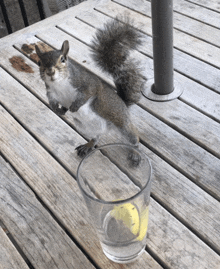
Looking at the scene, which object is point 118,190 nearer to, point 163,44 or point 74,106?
point 74,106

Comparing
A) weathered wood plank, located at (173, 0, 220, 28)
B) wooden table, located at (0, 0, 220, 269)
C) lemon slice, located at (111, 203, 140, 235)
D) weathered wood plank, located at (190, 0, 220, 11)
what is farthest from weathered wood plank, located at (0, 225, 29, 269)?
weathered wood plank, located at (190, 0, 220, 11)

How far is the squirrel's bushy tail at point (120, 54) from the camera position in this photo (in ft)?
3.59

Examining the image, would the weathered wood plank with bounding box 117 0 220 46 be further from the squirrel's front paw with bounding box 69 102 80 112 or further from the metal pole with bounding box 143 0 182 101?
the squirrel's front paw with bounding box 69 102 80 112

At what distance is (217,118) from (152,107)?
24 cm

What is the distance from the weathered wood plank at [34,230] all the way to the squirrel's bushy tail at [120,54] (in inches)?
18.3

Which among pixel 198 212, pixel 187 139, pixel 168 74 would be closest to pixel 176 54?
pixel 168 74

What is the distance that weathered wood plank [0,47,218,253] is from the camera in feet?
2.96

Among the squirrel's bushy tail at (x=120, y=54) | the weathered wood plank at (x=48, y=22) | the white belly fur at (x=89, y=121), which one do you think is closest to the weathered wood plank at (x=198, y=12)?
the weathered wood plank at (x=48, y=22)

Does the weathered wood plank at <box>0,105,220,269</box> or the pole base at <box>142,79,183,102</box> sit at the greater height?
the pole base at <box>142,79,183,102</box>

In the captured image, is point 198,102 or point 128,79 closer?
point 128,79

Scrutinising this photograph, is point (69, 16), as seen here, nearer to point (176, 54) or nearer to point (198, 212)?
point (176, 54)

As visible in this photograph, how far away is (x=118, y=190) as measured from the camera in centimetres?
80

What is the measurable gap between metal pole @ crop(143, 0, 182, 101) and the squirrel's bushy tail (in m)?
0.09

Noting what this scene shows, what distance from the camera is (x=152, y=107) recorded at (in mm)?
1271
